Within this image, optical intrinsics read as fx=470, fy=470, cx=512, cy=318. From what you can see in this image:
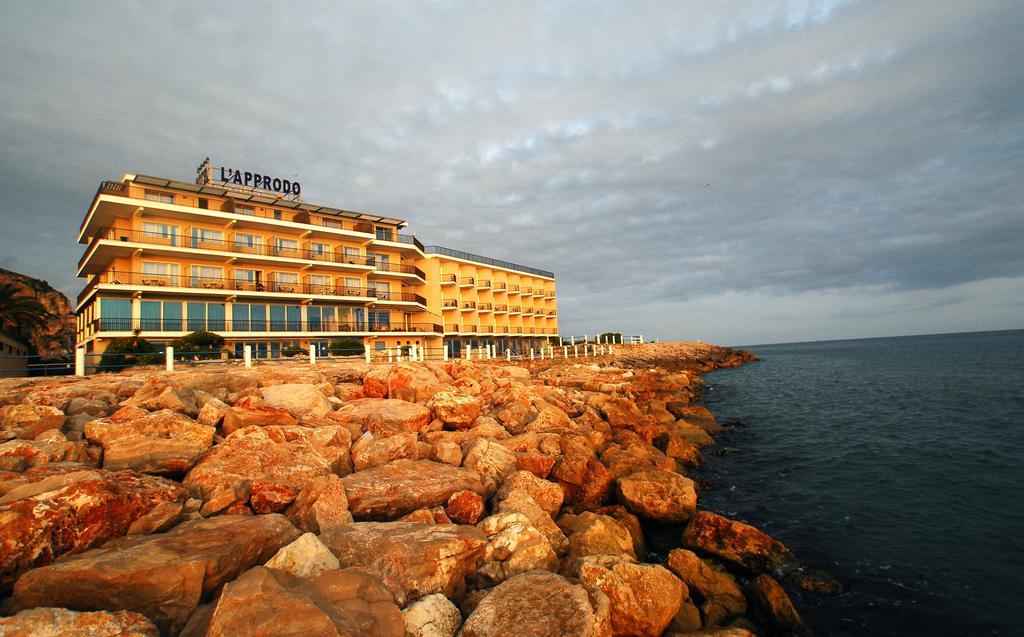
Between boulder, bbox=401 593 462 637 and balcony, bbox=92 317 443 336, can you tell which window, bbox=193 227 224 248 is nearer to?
balcony, bbox=92 317 443 336

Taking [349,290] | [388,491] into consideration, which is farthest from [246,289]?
[388,491]

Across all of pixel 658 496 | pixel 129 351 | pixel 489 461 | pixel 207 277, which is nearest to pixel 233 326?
pixel 207 277

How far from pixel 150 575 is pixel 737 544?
1006 centimetres

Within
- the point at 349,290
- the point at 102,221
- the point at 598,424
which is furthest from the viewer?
the point at 349,290

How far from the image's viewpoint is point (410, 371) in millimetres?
16984

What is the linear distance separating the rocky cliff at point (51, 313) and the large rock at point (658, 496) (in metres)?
84.1

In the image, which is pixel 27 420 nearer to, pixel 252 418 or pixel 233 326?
pixel 252 418

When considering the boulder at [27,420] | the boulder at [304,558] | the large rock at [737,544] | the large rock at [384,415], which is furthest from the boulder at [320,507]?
the large rock at [737,544]

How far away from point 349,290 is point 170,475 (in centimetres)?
3668

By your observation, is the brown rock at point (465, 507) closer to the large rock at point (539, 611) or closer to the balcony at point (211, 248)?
the large rock at point (539, 611)

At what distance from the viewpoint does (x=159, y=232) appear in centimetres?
3503

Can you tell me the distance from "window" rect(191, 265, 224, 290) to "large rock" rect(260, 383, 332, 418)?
2831 centimetres

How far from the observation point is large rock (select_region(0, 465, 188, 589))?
571cm

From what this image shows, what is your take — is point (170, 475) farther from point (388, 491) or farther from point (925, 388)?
point (925, 388)
